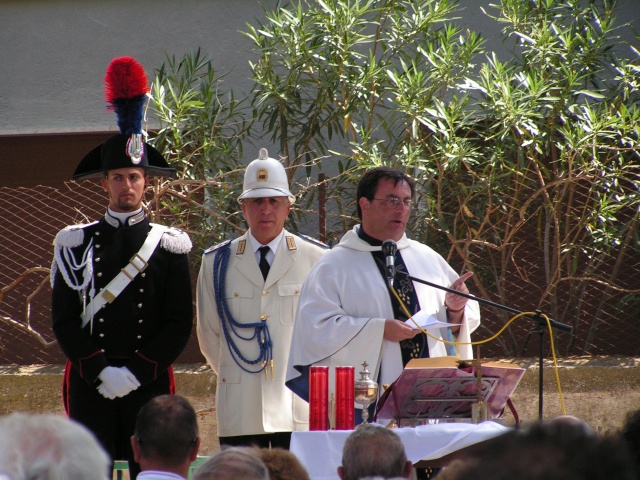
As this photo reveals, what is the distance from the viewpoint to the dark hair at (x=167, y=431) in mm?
3244

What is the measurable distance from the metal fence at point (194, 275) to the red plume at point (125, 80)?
6.72ft

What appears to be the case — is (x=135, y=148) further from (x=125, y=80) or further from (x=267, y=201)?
(x=267, y=201)

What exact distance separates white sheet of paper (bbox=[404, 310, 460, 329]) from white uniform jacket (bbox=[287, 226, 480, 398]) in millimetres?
156

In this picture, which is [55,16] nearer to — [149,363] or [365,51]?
[365,51]

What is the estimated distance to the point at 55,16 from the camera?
869 centimetres

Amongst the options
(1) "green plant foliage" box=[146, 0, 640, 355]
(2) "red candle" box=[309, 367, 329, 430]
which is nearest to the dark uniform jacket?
(2) "red candle" box=[309, 367, 329, 430]

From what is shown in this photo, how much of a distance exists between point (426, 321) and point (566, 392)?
8.35 feet

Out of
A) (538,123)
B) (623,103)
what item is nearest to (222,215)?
(538,123)

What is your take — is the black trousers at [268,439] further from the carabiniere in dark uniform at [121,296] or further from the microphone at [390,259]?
the microphone at [390,259]

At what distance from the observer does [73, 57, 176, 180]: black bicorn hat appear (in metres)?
5.28

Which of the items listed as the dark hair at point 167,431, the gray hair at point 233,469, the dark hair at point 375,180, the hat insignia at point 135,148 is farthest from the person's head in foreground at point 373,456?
the hat insignia at point 135,148

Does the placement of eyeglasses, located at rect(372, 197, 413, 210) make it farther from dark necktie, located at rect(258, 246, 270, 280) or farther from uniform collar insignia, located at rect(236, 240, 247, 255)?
uniform collar insignia, located at rect(236, 240, 247, 255)

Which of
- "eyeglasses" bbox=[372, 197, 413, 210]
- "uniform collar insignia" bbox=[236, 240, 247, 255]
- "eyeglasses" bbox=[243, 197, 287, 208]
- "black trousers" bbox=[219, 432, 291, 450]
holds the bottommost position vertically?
"black trousers" bbox=[219, 432, 291, 450]

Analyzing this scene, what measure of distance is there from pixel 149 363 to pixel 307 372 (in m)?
0.78
